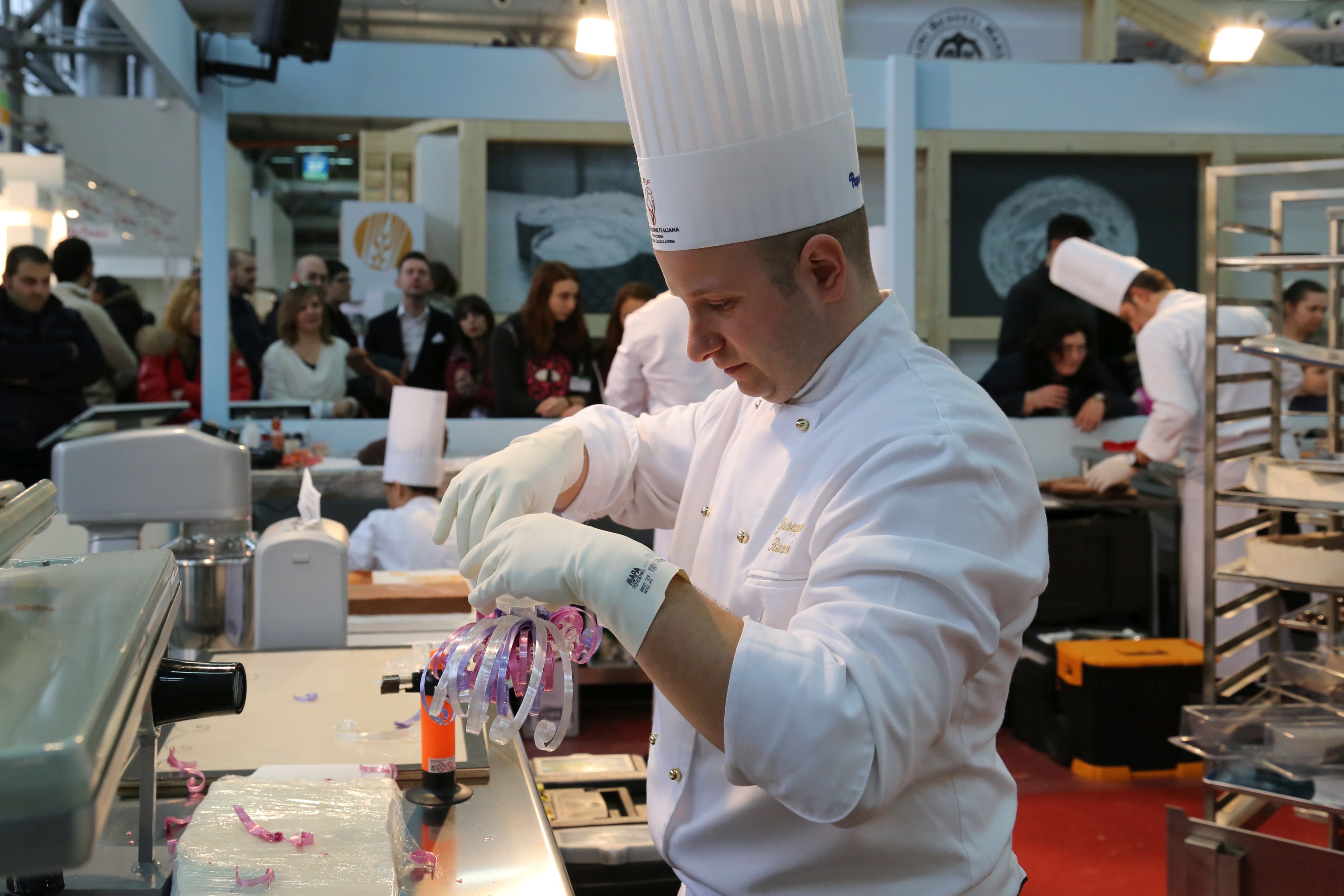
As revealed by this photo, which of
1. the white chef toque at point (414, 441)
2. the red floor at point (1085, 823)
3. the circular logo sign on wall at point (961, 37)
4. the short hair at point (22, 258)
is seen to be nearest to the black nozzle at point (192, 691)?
the red floor at point (1085, 823)

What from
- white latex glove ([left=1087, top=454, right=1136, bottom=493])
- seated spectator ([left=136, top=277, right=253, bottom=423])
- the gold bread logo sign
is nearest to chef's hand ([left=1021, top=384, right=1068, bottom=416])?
white latex glove ([left=1087, top=454, right=1136, bottom=493])

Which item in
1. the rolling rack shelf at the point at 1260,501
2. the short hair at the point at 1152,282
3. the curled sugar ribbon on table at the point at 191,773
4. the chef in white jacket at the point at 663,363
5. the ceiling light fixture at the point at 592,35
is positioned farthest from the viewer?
the ceiling light fixture at the point at 592,35

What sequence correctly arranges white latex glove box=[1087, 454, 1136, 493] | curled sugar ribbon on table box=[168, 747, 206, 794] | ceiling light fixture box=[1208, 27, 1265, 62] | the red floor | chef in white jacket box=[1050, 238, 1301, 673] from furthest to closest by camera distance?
ceiling light fixture box=[1208, 27, 1265, 62], white latex glove box=[1087, 454, 1136, 493], chef in white jacket box=[1050, 238, 1301, 673], the red floor, curled sugar ribbon on table box=[168, 747, 206, 794]

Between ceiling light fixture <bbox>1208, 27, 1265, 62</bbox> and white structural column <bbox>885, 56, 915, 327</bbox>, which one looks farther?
white structural column <bbox>885, 56, 915, 327</bbox>

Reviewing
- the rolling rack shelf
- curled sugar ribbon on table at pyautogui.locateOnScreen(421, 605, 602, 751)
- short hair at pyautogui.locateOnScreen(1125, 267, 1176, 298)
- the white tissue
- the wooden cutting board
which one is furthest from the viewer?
short hair at pyautogui.locateOnScreen(1125, 267, 1176, 298)

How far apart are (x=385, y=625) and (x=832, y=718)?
6.21 feet

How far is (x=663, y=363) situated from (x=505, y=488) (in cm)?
317

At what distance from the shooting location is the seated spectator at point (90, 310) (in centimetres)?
526

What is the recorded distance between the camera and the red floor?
9.48ft

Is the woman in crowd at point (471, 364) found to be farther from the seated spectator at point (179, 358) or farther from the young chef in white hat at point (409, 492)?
the young chef in white hat at point (409, 492)

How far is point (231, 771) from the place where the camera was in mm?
1371

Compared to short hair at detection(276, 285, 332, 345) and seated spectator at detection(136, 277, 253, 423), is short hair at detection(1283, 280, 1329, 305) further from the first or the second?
seated spectator at detection(136, 277, 253, 423)

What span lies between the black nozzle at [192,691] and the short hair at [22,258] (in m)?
4.03

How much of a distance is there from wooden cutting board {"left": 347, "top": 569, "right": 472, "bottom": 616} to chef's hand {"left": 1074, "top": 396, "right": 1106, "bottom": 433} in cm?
442
